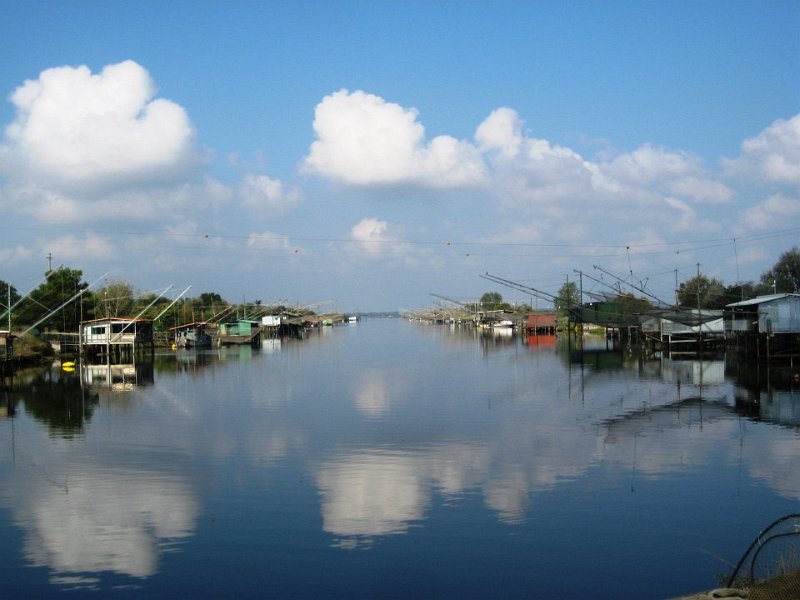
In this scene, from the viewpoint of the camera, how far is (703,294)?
55062 millimetres

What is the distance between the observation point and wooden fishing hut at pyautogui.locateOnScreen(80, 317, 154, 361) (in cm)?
4219

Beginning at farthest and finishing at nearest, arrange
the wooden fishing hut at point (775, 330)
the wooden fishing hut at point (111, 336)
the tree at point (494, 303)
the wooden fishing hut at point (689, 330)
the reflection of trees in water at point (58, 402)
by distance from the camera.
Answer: the tree at point (494, 303)
the wooden fishing hut at point (111, 336)
the wooden fishing hut at point (689, 330)
the wooden fishing hut at point (775, 330)
the reflection of trees in water at point (58, 402)

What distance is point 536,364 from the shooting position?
3512 centimetres

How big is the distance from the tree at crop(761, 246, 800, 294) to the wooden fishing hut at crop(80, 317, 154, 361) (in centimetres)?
4196

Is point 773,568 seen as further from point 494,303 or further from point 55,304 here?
point 494,303

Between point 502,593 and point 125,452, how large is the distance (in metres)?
8.80

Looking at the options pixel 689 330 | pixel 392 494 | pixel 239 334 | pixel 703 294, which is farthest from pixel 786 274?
pixel 392 494

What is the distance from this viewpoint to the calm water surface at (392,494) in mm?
7664

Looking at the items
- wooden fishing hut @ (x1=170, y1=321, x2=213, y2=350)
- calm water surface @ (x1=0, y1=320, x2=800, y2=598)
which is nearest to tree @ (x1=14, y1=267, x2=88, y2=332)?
wooden fishing hut @ (x1=170, y1=321, x2=213, y2=350)

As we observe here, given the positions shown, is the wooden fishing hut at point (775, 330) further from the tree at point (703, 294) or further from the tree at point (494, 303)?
the tree at point (494, 303)

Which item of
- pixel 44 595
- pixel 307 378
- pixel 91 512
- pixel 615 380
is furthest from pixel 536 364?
pixel 44 595

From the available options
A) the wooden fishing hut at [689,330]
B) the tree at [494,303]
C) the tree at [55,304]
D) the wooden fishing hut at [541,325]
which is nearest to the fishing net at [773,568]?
the wooden fishing hut at [689,330]

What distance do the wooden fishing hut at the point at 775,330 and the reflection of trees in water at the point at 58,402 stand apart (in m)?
24.0

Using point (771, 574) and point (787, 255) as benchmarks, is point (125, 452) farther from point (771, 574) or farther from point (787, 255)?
point (787, 255)
